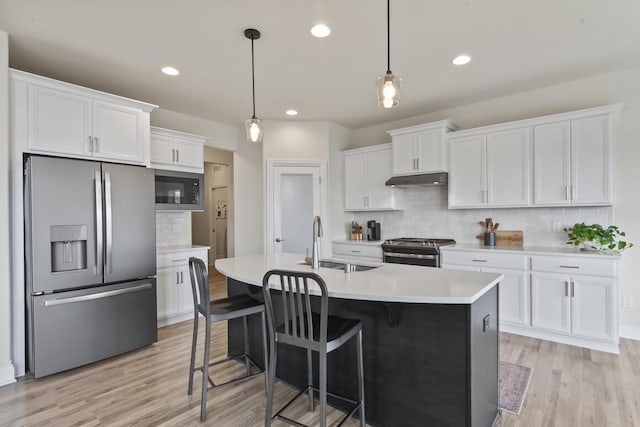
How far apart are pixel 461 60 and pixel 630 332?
10.8 feet

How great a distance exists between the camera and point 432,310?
1811 mm

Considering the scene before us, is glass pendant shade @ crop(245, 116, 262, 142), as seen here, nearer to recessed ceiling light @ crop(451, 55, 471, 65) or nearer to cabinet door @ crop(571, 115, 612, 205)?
recessed ceiling light @ crop(451, 55, 471, 65)

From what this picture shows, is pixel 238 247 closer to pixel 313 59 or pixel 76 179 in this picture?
pixel 76 179

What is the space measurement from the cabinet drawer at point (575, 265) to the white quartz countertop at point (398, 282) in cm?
168

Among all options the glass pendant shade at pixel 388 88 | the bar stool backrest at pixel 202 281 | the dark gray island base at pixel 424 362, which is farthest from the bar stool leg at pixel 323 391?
the glass pendant shade at pixel 388 88

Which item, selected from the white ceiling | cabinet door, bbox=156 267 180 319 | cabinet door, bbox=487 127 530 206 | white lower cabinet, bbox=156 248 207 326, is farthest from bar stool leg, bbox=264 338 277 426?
cabinet door, bbox=487 127 530 206

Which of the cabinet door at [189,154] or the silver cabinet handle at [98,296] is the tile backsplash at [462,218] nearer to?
the cabinet door at [189,154]

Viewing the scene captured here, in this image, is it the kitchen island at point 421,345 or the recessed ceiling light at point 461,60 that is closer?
the kitchen island at point 421,345

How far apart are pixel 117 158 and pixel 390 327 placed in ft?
9.87

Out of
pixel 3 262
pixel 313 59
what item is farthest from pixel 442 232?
pixel 3 262

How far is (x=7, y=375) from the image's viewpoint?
259cm

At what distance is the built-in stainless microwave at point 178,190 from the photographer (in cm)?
407

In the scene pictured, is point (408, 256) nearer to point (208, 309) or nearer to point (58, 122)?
point (208, 309)

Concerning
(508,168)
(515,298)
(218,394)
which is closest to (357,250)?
(515,298)
